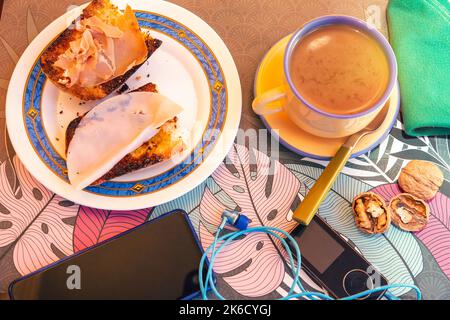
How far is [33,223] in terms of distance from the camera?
31.6 inches

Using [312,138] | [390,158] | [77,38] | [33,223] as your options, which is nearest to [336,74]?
[312,138]

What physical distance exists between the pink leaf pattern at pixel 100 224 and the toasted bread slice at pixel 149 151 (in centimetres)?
7

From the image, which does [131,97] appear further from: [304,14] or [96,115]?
[304,14]

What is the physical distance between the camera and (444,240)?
0.82m

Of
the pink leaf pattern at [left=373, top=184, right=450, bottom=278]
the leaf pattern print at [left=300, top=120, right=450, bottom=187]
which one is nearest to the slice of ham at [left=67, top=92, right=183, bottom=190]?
the leaf pattern print at [left=300, top=120, right=450, bottom=187]

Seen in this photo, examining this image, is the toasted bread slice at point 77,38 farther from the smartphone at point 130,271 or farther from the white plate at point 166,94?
the smartphone at point 130,271

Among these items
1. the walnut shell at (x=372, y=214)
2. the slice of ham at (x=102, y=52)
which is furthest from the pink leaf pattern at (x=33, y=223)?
the walnut shell at (x=372, y=214)

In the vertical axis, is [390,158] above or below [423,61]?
below

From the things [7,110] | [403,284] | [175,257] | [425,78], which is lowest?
[403,284]

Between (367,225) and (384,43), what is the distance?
1.12ft

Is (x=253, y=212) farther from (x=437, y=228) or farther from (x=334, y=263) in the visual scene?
(x=437, y=228)

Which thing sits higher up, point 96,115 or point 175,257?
point 96,115

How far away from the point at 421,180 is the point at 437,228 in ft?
0.33
